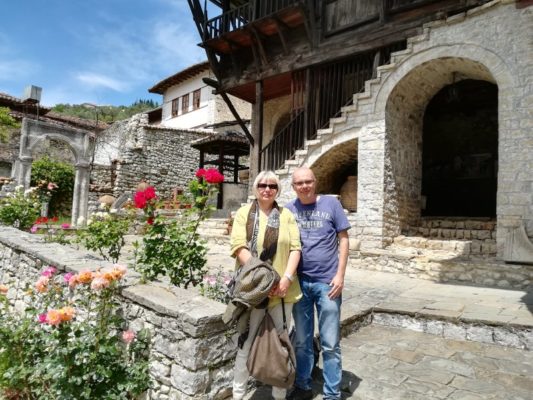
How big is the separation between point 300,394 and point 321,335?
466mm

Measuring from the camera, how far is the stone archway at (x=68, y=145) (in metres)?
11.9

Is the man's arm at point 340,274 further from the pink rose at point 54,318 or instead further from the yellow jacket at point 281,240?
the pink rose at point 54,318

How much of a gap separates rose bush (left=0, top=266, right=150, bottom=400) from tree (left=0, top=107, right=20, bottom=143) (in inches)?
819

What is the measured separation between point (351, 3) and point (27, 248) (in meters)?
9.04

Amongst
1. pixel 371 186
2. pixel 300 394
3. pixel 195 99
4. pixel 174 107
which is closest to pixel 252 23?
pixel 371 186

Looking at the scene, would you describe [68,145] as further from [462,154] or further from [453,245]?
[462,154]

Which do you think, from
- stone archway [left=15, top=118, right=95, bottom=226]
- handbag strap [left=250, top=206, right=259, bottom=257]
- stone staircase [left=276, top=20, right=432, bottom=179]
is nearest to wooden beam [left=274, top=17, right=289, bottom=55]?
stone staircase [left=276, top=20, right=432, bottom=179]

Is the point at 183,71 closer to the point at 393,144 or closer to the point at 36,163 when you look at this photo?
the point at 36,163

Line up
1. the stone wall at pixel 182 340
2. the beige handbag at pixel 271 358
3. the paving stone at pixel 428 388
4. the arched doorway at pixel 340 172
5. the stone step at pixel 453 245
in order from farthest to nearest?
the arched doorway at pixel 340 172 → the stone step at pixel 453 245 → the paving stone at pixel 428 388 → the stone wall at pixel 182 340 → the beige handbag at pixel 271 358

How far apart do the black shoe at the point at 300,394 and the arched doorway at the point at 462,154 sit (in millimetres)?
8708

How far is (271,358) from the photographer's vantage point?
7.09ft

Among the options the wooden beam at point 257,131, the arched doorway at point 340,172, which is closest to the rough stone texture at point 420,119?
the arched doorway at point 340,172

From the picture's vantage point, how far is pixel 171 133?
19.8 metres

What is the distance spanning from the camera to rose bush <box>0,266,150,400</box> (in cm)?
246
